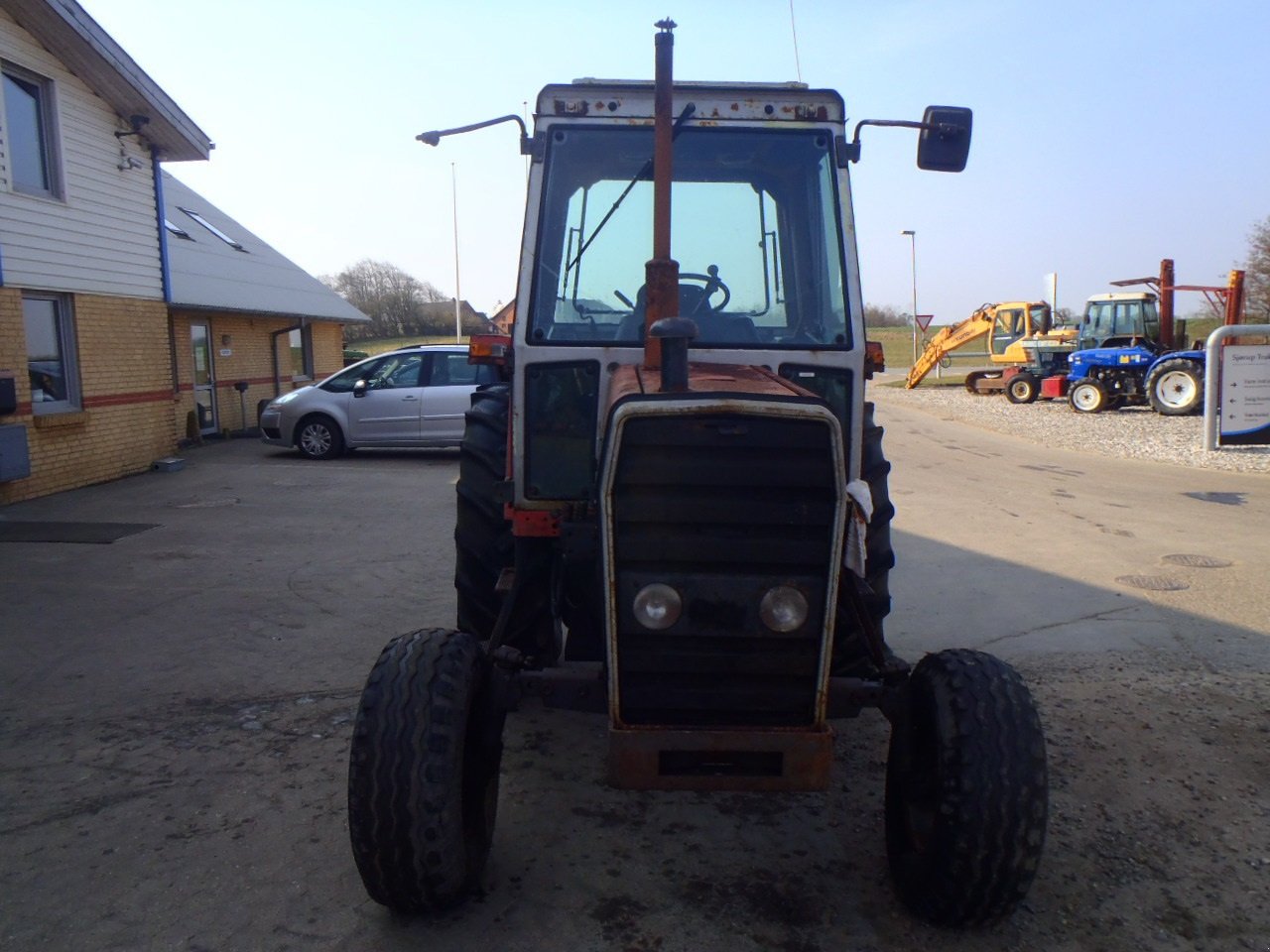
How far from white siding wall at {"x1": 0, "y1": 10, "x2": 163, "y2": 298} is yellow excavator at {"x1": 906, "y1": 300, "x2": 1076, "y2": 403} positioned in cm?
2123

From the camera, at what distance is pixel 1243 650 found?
19.4 feet

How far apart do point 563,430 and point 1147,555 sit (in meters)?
6.26

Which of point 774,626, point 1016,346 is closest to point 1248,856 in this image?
point 774,626

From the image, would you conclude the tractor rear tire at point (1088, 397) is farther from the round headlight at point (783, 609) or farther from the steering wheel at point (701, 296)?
the round headlight at point (783, 609)

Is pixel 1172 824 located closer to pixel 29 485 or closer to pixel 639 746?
pixel 639 746

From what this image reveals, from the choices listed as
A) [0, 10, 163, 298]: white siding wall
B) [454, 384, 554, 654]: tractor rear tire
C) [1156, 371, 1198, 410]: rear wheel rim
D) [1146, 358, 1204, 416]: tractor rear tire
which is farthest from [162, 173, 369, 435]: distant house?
[1156, 371, 1198, 410]: rear wheel rim

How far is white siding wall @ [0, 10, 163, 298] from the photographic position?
11.0 metres

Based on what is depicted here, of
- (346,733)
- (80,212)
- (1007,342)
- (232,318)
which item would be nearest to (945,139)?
(346,733)

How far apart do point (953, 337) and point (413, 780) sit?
106 feet

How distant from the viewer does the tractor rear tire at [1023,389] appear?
26859 millimetres

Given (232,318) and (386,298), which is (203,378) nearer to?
(232,318)

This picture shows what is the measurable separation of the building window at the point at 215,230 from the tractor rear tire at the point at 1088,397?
61.5ft

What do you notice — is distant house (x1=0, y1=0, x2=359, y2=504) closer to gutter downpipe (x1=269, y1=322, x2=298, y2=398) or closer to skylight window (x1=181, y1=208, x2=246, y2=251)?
gutter downpipe (x1=269, y1=322, x2=298, y2=398)

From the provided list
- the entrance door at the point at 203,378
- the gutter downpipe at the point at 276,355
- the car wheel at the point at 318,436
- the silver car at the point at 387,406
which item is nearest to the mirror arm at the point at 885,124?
the silver car at the point at 387,406
